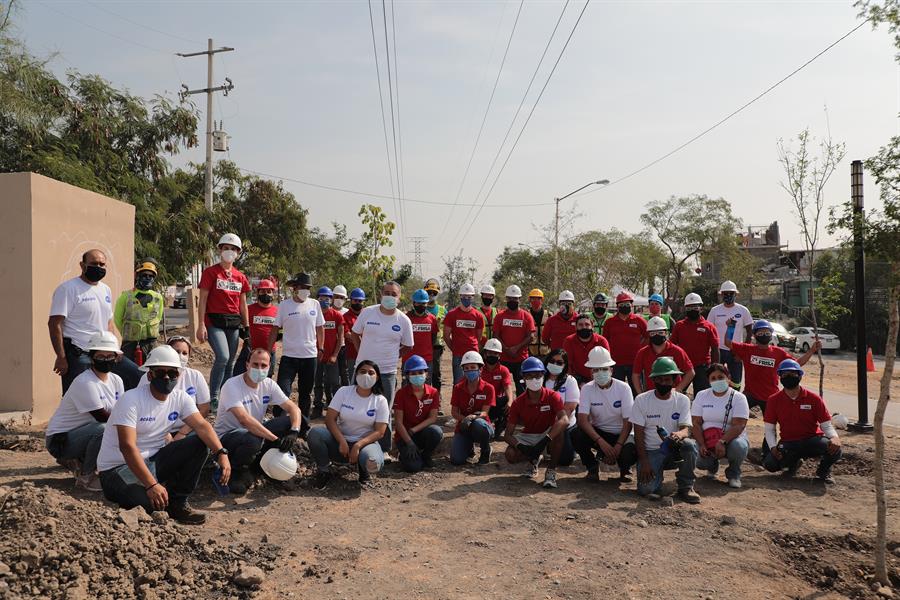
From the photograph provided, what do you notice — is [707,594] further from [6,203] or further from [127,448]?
[6,203]

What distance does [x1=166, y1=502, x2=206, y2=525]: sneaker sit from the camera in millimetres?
5586

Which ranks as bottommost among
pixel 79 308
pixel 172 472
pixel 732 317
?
pixel 172 472

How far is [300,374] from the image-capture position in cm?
861

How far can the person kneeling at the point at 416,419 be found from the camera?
7617 millimetres

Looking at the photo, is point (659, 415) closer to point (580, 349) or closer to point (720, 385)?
point (720, 385)

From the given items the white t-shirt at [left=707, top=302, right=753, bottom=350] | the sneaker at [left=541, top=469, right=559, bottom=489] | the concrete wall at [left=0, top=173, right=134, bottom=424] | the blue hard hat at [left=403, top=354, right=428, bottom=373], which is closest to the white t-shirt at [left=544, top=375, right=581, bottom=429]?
the sneaker at [left=541, top=469, right=559, bottom=489]

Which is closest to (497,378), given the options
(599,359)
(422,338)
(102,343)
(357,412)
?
(422,338)

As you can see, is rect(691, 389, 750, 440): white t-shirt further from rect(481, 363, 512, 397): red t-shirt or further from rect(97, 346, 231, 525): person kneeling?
rect(97, 346, 231, 525): person kneeling

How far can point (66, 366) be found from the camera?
6.68 m

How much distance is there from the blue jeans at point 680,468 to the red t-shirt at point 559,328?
3.01 metres

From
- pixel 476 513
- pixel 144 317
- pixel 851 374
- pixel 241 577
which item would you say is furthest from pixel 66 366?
pixel 851 374

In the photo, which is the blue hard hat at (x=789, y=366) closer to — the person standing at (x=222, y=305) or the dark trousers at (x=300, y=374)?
the dark trousers at (x=300, y=374)

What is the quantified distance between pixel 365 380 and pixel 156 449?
219cm

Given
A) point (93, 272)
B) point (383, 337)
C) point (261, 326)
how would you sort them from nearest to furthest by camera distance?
point (93, 272)
point (383, 337)
point (261, 326)
